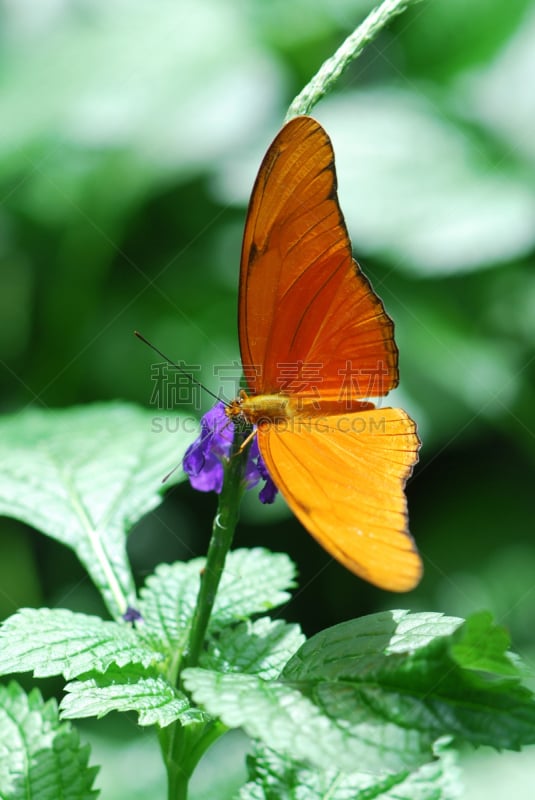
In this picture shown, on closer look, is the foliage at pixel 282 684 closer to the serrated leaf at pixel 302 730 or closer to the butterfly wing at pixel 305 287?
the serrated leaf at pixel 302 730

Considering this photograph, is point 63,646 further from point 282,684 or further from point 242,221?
point 242,221

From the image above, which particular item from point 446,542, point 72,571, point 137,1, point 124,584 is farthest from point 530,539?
point 137,1

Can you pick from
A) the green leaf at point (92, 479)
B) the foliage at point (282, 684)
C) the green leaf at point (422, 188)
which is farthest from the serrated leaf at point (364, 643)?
the green leaf at point (422, 188)

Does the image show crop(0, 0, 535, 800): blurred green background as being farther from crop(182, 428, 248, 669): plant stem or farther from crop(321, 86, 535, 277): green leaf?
crop(182, 428, 248, 669): plant stem

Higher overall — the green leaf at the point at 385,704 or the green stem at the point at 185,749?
the green leaf at the point at 385,704

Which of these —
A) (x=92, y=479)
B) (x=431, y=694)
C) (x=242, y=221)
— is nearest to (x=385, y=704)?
(x=431, y=694)

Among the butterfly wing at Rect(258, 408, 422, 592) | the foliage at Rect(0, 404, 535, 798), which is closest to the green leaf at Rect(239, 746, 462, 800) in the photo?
the foliage at Rect(0, 404, 535, 798)
